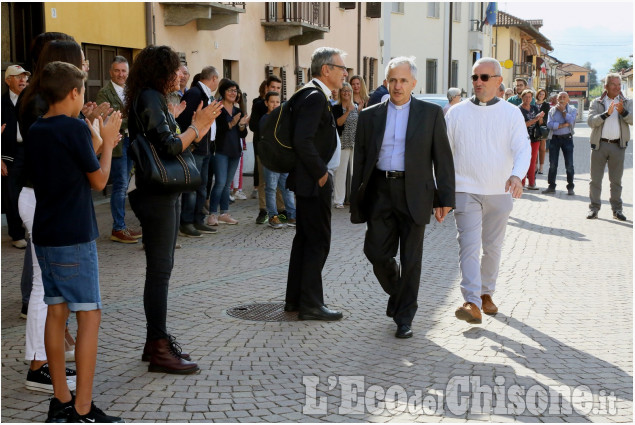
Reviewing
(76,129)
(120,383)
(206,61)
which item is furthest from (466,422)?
(206,61)

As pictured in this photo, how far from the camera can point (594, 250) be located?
10.4 m

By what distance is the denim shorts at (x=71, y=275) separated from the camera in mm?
4352

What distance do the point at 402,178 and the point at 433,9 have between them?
113 feet

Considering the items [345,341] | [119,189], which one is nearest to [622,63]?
[119,189]

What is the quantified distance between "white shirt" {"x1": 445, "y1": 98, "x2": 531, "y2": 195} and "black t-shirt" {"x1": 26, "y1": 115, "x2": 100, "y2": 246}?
3.30m

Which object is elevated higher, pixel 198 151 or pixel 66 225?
pixel 66 225

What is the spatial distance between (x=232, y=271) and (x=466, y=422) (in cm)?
459

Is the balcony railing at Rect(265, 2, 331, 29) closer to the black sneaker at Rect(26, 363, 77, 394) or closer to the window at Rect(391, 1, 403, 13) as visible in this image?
the window at Rect(391, 1, 403, 13)

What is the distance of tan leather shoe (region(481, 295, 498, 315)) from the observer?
7023mm

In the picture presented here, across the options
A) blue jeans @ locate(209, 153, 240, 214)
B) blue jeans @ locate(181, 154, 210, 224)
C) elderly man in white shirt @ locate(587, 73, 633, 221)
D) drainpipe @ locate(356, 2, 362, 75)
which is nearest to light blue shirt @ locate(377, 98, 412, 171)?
blue jeans @ locate(181, 154, 210, 224)

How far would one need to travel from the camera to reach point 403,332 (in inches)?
245

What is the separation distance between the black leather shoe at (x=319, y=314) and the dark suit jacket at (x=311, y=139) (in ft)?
2.89

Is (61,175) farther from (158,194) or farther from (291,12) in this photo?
(291,12)

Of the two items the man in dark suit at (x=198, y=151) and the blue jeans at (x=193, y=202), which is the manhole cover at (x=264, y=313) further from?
the blue jeans at (x=193, y=202)
